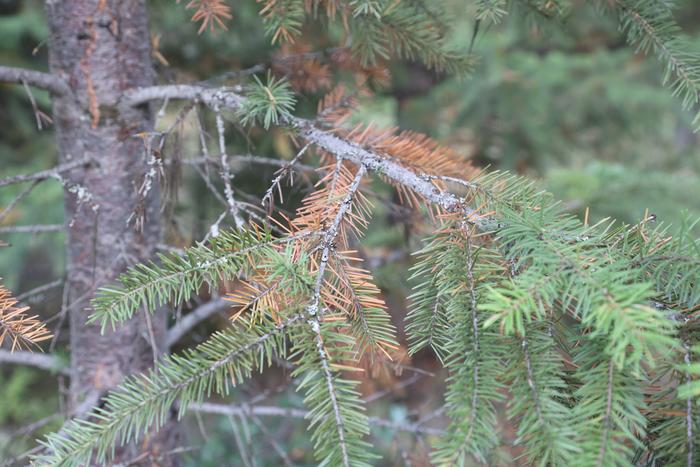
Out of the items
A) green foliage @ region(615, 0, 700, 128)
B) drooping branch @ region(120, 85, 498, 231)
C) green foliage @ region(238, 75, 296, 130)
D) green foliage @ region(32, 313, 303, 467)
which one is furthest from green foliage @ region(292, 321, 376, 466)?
green foliage @ region(615, 0, 700, 128)

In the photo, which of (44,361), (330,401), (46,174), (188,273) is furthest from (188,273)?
(44,361)

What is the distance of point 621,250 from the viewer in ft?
2.93

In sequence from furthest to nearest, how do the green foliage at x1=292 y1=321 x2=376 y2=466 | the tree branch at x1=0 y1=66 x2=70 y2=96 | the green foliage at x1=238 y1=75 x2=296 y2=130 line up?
1. the tree branch at x1=0 y1=66 x2=70 y2=96
2. the green foliage at x1=238 y1=75 x2=296 y2=130
3. the green foliage at x1=292 y1=321 x2=376 y2=466

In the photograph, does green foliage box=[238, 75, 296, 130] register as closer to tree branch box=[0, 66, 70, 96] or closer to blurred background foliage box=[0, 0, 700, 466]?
tree branch box=[0, 66, 70, 96]

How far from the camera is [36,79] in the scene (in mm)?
1281

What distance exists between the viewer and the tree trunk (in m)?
1.34

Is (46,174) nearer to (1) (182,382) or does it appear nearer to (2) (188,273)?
(2) (188,273)

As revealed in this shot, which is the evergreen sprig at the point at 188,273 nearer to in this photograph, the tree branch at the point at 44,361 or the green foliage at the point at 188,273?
the green foliage at the point at 188,273

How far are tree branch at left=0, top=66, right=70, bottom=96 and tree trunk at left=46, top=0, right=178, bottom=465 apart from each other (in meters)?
0.02

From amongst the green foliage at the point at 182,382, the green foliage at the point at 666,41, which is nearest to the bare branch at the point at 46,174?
the green foliage at the point at 182,382

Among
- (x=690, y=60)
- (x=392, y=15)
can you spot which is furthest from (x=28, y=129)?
(x=690, y=60)

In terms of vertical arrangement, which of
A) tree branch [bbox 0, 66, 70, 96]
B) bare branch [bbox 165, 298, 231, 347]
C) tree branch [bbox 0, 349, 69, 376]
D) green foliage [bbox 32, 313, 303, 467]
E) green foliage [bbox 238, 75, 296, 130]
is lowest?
tree branch [bbox 0, 349, 69, 376]

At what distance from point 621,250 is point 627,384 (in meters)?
0.23

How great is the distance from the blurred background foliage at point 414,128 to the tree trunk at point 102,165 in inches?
10.7
